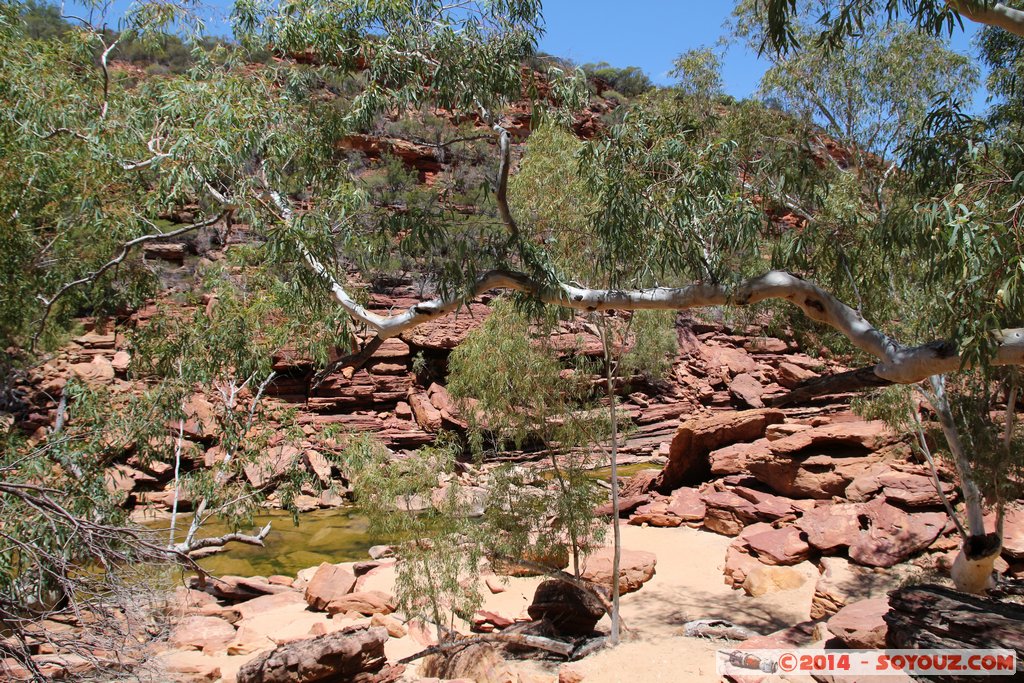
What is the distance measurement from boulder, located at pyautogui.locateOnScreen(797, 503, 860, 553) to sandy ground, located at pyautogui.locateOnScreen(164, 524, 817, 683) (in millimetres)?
392

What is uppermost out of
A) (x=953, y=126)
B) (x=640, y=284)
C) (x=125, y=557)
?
(x=953, y=126)

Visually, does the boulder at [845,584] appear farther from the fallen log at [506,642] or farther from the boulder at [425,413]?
the boulder at [425,413]

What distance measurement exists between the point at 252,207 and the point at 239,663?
4364 millimetres

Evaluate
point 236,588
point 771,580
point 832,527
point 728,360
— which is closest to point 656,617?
point 771,580

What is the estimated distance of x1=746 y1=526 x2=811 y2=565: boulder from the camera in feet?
29.8

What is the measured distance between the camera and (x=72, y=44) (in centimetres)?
706

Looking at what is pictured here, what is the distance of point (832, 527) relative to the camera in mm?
9242

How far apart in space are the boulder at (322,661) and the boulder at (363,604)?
9.06 feet

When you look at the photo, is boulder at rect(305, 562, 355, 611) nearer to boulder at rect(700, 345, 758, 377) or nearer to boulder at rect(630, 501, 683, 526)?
boulder at rect(630, 501, 683, 526)

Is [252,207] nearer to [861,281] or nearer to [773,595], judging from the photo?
[861,281]

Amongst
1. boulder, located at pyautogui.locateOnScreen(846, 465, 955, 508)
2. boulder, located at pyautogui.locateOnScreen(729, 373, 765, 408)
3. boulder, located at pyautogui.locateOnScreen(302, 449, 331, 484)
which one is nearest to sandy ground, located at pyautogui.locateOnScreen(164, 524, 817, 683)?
boulder, located at pyautogui.locateOnScreen(846, 465, 955, 508)

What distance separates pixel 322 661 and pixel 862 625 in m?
4.09

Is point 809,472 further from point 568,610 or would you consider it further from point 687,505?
point 568,610

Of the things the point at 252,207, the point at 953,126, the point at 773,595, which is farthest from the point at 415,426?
the point at 953,126
